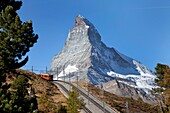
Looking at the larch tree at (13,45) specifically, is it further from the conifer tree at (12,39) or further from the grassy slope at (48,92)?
the grassy slope at (48,92)

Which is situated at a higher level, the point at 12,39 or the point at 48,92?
the point at 12,39

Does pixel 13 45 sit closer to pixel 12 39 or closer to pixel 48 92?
pixel 12 39

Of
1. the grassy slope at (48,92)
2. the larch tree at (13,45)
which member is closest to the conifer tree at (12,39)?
the larch tree at (13,45)

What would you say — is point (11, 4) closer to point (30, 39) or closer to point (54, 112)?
point (30, 39)

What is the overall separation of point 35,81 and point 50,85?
4.99 metres

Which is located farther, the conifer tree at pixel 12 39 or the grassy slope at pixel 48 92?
the grassy slope at pixel 48 92

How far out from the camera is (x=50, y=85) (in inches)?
3996

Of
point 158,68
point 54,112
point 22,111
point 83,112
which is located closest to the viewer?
point 22,111

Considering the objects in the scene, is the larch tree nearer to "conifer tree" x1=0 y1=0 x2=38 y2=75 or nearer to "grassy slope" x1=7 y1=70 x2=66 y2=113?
"conifer tree" x1=0 y1=0 x2=38 y2=75

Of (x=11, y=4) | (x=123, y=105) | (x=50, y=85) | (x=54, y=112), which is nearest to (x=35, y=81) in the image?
(x=50, y=85)

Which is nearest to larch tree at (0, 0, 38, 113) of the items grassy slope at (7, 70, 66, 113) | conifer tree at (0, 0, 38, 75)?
conifer tree at (0, 0, 38, 75)

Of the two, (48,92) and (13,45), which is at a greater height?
(13,45)

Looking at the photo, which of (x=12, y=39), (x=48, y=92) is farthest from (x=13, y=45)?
(x=48, y=92)

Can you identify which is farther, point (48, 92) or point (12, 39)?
point (48, 92)
